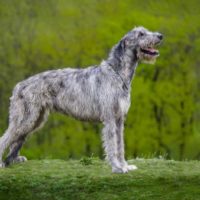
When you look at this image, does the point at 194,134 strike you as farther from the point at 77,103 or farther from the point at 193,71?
the point at 77,103

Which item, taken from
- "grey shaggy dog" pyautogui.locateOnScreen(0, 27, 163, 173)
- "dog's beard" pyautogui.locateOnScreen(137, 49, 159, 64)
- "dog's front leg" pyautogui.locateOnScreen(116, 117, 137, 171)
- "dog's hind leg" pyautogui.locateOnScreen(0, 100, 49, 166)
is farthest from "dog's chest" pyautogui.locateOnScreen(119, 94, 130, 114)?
"dog's hind leg" pyautogui.locateOnScreen(0, 100, 49, 166)

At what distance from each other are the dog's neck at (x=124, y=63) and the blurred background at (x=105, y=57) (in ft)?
85.4

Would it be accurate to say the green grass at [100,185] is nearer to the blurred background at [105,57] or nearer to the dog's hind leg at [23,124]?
Result: the dog's hind leg at [23,124]

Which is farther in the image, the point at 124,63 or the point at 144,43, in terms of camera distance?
the point at 124,63

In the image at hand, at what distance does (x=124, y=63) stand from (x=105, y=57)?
→ 27.2m

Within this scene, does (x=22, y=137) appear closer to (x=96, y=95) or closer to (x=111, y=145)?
(x=96, y=95)

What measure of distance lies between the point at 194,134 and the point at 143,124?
3065 mm

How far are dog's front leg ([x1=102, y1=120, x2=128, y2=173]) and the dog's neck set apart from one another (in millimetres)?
775

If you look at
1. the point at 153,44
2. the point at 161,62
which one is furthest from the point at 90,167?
the point at 161,62

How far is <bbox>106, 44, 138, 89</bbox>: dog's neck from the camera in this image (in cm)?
1145

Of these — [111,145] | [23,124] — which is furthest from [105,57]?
[111,145]

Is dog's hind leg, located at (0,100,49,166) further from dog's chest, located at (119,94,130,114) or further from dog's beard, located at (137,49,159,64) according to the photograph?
dog's beard, located at (137,49,159,64)

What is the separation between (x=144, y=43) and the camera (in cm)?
1129

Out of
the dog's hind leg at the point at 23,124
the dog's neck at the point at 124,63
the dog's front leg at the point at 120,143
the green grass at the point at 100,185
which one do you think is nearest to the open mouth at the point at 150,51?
the dog's neck at the point at 124,63
